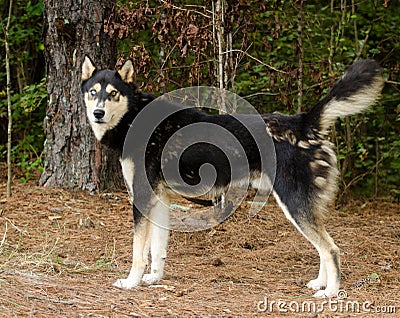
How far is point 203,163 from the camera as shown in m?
4.49

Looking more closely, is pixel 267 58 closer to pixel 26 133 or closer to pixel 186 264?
pixel 186 264

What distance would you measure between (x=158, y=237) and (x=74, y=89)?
2748mm

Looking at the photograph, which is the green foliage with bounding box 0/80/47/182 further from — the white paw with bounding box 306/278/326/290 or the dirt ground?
the white paw with bounding box 306/278/326/290

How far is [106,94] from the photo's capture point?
4.57 m

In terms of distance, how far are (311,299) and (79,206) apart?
3.23m

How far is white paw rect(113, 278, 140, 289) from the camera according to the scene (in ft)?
14.0

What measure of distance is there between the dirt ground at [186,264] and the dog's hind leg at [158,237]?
0.12m

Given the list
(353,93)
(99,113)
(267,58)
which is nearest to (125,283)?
(99,113)

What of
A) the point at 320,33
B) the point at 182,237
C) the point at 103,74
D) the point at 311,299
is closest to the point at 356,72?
the point at 311,299

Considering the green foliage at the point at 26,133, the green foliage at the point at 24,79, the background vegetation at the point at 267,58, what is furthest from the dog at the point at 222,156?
the green foliage at the point at 24,79

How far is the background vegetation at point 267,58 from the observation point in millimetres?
5941

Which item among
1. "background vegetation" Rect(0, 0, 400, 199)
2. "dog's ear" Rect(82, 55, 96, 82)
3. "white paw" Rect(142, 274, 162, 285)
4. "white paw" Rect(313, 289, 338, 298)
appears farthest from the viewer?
"background vegetation" Rect(0, 0, 400, 199)

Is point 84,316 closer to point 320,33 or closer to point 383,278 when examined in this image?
point 383,278

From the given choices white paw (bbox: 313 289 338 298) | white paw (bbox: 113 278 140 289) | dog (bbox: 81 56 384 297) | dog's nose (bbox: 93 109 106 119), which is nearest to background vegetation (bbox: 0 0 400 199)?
dog (bbox: 81 56 384 297)
